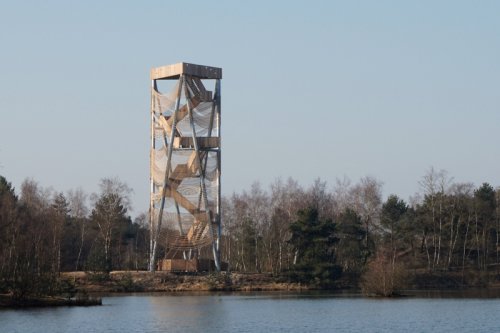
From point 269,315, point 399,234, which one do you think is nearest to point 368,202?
point 399,234

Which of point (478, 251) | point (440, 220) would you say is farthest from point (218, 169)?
point (478, 251)

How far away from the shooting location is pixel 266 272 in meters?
73.0

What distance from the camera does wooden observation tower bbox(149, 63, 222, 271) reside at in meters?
70.1

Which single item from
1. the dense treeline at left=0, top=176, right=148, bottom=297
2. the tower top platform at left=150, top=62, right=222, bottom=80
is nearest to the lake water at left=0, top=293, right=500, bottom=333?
the dense treeline at left=0, top=176, right=148, bottom=297

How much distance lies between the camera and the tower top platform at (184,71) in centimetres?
7038

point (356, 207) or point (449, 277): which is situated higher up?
point (356, 207)

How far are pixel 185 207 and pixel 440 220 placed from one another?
60.6ft

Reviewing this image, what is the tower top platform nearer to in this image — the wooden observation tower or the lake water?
the wooden observation tower

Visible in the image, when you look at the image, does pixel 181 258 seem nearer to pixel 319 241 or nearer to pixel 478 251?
pixel 319 241

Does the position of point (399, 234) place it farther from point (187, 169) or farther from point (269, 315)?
point (269, 315)

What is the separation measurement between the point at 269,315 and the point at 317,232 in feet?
77.4

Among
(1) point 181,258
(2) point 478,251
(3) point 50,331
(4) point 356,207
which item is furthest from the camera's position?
(4) point 356,207

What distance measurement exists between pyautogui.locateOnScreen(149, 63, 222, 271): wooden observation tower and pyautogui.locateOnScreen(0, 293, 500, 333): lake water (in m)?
12.0

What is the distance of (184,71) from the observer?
70125 millimetres
